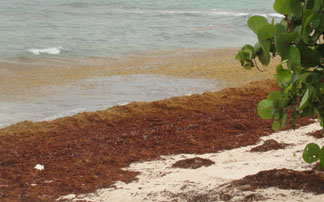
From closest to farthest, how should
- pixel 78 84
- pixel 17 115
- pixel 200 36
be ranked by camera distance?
pixel 17 115
pixel 78 84
pixel 200 36

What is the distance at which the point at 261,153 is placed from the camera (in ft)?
22.1

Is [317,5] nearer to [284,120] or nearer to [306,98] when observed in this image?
[306,98]

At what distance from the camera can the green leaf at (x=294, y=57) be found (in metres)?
1.93

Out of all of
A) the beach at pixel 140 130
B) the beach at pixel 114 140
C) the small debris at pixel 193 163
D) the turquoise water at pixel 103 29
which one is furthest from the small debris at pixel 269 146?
the turquoise water at pixel 103 29

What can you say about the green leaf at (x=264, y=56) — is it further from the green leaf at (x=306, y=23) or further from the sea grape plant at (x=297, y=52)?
the green leaf at (x=306, y=23)

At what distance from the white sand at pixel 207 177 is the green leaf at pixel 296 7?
2.73 m

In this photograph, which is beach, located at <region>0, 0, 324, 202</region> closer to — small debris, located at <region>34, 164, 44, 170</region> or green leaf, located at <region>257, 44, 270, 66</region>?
small debris, located at <region>34, 164, 44, 170</region>

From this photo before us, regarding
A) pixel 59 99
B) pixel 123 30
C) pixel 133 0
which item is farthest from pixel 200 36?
pixel 133 0

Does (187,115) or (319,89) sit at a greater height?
(319,89)

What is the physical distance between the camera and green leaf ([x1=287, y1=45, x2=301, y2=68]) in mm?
1928

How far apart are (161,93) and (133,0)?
3102 cm

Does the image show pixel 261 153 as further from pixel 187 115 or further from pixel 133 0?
pixel 133 0

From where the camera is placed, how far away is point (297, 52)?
1.92 metres

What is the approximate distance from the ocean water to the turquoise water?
4 centimetres
